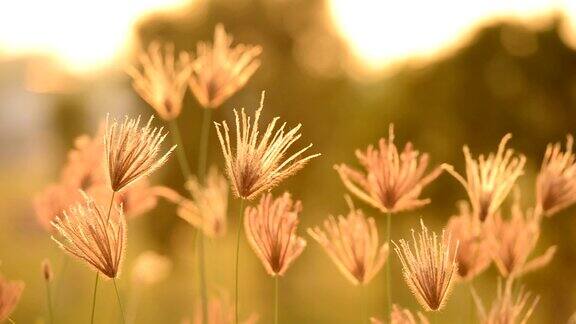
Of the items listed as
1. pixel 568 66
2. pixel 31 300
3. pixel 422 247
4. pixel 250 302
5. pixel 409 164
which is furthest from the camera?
pixel 250 302

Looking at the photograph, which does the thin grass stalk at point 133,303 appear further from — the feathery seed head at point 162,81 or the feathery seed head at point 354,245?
the feathery seed head at point 354,245

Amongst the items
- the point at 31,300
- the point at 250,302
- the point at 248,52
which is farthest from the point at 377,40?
the point at 250,302

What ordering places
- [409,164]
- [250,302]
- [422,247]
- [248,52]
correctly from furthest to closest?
[250,302]
[248,52]
[409,164]
[422,247]

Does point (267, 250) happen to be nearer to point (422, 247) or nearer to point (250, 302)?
point (422, 247)

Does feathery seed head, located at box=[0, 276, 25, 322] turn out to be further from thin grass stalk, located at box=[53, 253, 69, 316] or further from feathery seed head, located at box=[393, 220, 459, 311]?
feathery seed head, located at box=[393, 220, 459, 311]

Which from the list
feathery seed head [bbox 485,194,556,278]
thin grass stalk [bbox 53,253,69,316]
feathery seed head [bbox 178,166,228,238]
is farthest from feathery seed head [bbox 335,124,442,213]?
thin grass stalk [bbox 53,253,69,316]

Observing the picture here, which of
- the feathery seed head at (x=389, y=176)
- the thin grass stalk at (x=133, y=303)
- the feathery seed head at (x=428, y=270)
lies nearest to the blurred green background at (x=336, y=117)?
the thin grass stalk at (x=133, y=303)

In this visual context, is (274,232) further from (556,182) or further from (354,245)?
(556,182)
